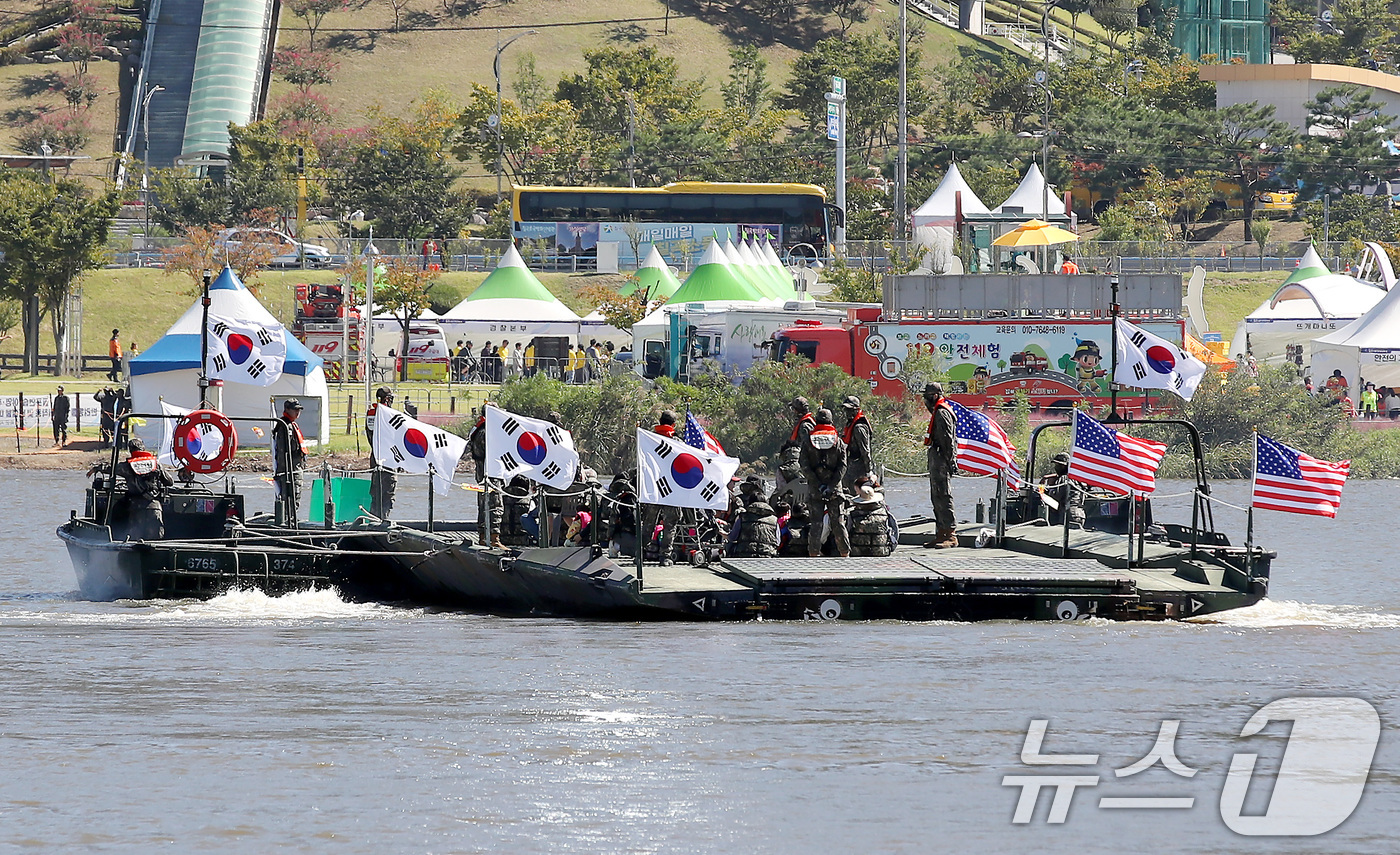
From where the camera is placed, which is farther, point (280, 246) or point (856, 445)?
point (280, 246)

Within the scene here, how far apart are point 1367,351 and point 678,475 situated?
141 feet

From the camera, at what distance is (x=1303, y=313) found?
226ft

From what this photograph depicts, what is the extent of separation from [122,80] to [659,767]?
13496 centimetres

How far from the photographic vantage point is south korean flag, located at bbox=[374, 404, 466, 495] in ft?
84.8

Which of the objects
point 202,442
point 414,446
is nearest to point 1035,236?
point 202,442

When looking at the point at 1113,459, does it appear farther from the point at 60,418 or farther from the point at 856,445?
the point at 60,418

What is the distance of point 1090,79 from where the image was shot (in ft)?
420

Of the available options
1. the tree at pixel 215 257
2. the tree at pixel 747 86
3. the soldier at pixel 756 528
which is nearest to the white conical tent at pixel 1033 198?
the tree at pixel 215 257

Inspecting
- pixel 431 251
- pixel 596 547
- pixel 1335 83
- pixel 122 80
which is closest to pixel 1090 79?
pixel 1335 83

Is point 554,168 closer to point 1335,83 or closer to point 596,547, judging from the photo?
point 1335,83

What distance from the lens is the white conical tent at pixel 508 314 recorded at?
71375 millimetres

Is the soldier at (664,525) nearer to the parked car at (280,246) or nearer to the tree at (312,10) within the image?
the parked car at (280,246)

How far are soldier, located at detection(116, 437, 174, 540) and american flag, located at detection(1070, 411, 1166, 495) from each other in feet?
39.9

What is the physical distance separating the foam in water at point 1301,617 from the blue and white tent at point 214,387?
95.1ft
